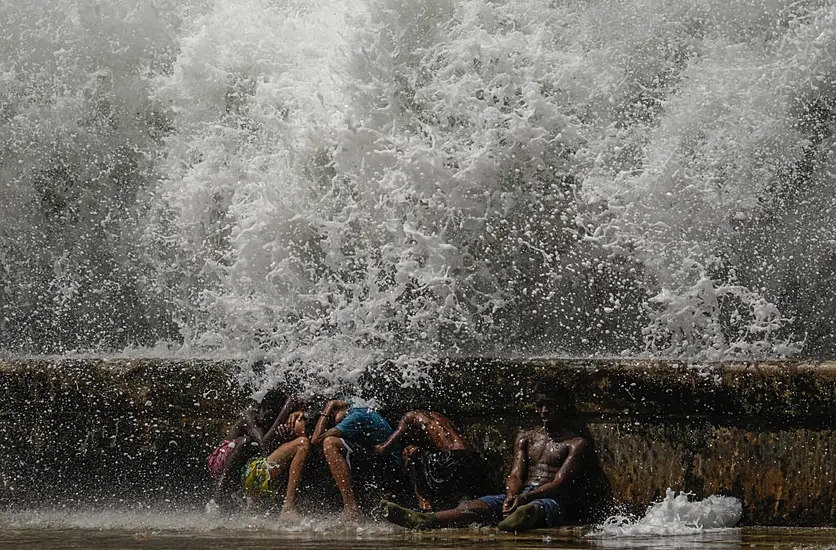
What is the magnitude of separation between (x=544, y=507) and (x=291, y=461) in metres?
0.96

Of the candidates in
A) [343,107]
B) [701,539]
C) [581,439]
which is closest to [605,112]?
[343,107]

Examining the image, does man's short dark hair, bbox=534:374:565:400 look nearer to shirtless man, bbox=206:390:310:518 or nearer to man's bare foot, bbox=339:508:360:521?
man's bare foot, bbox=339:508:360:521

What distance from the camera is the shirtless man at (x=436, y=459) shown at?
162 inches

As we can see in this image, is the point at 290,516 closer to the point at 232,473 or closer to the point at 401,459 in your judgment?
the point at 232,473

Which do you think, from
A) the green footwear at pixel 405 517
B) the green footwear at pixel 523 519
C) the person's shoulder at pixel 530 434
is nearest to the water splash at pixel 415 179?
the person's shoulder at pixel 530 434

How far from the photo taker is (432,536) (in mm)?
3758

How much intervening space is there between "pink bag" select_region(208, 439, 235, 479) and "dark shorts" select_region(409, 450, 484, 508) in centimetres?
70

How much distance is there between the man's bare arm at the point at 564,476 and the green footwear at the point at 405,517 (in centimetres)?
36

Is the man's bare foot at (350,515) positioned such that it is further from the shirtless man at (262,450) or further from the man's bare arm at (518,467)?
the man's bare arm at (518,467)

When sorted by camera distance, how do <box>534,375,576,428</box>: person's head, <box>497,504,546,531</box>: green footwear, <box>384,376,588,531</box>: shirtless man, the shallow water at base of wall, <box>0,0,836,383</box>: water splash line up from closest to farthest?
the shallow water at base of wall → <box>497,504,546,531</box>: green footwear → <box>384,376,588,531</box>: shirtless man → <box>534,375,576,428</box>: person's head → <box>0,0,836,383</box>: water splash

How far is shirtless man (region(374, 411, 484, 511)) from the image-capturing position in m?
4.12

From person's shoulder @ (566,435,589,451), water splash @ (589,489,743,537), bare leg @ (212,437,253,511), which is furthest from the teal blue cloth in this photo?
water splash @ (589,489,743,537)

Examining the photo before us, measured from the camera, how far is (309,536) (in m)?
3.75

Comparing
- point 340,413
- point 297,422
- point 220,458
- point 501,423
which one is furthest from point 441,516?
point 220,458
